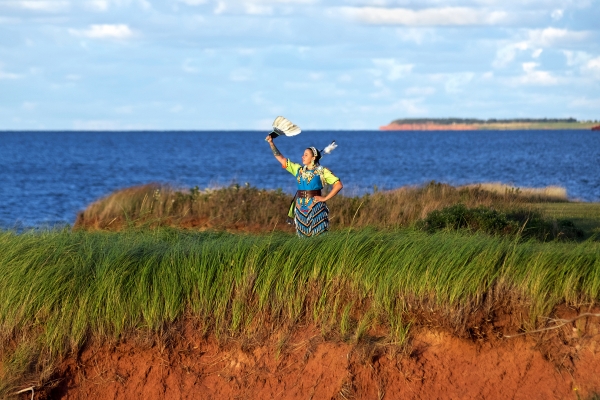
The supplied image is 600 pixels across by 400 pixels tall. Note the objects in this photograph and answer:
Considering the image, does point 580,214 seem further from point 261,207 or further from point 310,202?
point 310,202

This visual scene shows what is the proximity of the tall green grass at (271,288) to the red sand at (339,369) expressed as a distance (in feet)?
0.57

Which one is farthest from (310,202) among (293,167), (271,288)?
(271,288)

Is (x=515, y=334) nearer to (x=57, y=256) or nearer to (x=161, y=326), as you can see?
(x=161, y=326)

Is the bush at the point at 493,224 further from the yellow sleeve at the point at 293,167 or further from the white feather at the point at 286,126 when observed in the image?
the white feather at the point at 286,126

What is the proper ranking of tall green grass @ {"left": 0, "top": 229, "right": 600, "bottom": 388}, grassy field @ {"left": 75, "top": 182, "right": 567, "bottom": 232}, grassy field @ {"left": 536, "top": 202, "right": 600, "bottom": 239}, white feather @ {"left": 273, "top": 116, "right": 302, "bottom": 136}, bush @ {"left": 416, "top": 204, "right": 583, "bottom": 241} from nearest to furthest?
tall green grass @ {"left": 0, "top": 229, "right": 600, "bottom": 388} < white feather @ {"left": 273, "top": 116, "right": 302, "bottom": 136} < bush @ {"left": 416, "top": 204, "right": 583, "bottom": 241} < grassy field @ {"left": 536, "top": 202, "right": 600, "bottom": 239} < grassy field @ {"left": 75, "top": 182, "right": 567, "bottom": 232}

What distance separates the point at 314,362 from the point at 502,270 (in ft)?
6.50

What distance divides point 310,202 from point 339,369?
3.51 metres

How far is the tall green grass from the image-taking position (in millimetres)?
7859

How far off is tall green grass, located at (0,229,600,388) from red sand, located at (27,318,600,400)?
17 centimetres

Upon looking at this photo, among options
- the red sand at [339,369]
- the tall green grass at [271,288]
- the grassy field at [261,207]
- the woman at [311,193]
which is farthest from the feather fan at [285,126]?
the grassy field at [261,207]

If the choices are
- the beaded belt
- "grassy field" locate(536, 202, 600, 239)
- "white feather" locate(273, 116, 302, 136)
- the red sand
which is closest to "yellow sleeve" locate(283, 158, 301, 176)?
the beaded belt

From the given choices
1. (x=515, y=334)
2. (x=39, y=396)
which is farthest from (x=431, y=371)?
(x=39, y=396)

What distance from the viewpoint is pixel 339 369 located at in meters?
7.79

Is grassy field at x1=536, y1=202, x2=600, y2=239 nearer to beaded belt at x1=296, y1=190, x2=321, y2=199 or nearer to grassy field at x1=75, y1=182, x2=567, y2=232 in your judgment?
grassy field at x1=75, y1=182, x2=567, y2=232
